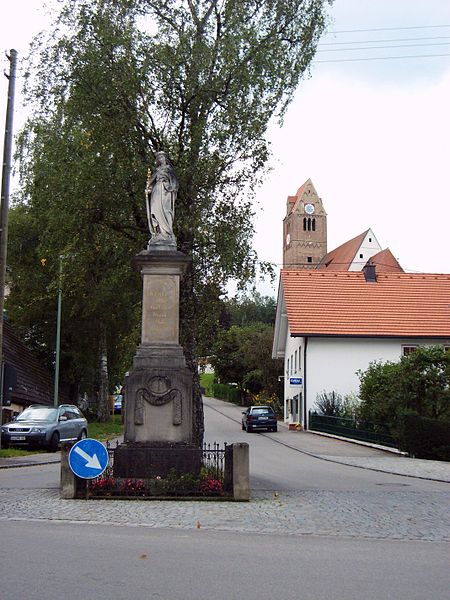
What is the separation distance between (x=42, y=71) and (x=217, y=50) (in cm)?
418

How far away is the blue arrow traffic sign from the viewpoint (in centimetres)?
1154

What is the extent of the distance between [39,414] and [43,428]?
48.4 inches

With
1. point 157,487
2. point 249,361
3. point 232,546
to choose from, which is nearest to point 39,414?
point 157,487

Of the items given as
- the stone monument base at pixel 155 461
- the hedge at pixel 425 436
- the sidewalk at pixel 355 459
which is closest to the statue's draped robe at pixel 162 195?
the stone monument base at pixel 155 461

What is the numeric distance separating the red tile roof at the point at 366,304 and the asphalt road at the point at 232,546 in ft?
83.3

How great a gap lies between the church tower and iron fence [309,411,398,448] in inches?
2914

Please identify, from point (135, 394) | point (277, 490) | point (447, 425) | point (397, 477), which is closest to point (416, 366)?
point (447, 425)

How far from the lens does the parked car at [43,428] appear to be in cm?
2389

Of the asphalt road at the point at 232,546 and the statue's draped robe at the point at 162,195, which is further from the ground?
the statue's draped robe at the point at 162,195

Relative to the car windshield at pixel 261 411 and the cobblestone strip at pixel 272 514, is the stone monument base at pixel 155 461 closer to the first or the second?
the cobblestone strip at pixel 272 514

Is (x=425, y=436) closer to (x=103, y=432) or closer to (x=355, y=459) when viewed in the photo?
(x=355, y=459)

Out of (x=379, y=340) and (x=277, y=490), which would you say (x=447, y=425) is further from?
(x=379, y=340)

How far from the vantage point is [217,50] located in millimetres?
16203

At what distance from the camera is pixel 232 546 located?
8234 mm
